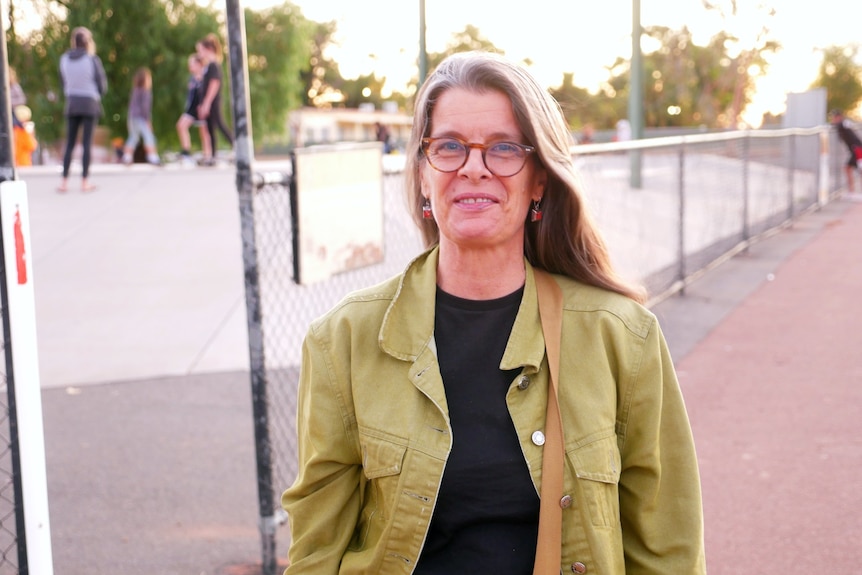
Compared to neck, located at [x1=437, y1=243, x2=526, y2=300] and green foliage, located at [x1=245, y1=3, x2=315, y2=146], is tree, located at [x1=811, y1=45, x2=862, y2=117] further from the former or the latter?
neck, located at [x1=437, y1=243, x2=526, y2=300]

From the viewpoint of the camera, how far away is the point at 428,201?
2465mm

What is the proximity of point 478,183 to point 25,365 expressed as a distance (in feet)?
4.74

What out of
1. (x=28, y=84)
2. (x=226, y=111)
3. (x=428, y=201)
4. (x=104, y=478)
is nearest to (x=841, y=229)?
(x=104, y=478)

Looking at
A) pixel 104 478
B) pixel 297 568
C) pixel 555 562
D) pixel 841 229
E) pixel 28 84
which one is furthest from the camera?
pixel 28 84

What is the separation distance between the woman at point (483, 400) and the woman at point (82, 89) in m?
11.3

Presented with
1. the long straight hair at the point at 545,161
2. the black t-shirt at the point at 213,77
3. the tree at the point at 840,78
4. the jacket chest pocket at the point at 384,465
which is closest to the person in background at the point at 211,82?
the black t-shirt at the point at 213,77

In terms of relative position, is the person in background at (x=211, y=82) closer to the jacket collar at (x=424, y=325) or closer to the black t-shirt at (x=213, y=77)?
the black t-shirt at (x=213, y=77)

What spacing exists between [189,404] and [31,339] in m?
3.42

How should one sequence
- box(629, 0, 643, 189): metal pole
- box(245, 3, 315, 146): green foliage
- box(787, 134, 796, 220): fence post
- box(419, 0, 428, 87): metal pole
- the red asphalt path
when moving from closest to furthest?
the red asphalt path < box(419, 0, 428, 87): metal pole < box(629, 0, 643, 189): metal pole < box(787, 134, 796, 220): fence post < box(245, 3, 315, 146): green foliage

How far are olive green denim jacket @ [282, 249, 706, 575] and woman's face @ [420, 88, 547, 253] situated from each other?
16 centimetres

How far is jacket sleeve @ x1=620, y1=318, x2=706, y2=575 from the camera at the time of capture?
2.13 m

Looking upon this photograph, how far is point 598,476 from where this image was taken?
2.07m

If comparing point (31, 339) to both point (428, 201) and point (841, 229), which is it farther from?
point (841, 229)

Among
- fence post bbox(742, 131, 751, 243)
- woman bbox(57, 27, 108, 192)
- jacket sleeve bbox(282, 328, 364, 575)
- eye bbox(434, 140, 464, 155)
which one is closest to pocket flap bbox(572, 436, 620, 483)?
jacket sleeve bbox(282, 328, 364, 575)
